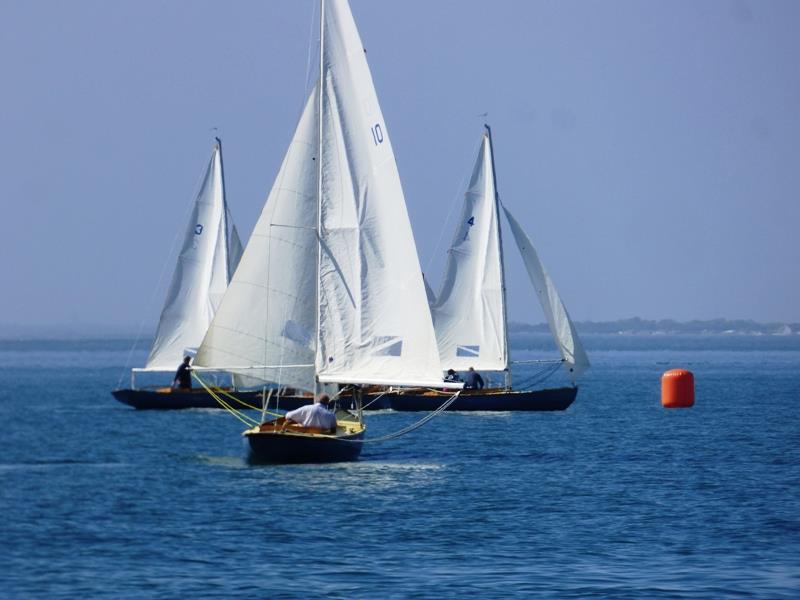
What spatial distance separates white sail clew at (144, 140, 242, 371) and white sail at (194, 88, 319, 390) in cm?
2500

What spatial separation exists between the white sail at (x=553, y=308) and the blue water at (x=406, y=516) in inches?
416

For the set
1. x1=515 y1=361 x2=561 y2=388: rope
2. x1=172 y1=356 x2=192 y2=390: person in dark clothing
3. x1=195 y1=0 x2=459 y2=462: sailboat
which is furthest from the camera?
x1=515 y1=361 x2=561 y2=388: rope

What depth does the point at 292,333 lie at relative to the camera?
38.5 metres

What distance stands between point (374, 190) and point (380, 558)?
15.5m

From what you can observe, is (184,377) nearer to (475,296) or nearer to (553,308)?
(475,296)

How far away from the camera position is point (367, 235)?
38906mm

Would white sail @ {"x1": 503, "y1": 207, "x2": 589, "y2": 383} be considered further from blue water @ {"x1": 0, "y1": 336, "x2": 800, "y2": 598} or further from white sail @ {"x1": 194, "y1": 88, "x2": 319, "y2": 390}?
white sail @ {"x1": 194, "y1": 88, "x2": 319, "y2": 390}

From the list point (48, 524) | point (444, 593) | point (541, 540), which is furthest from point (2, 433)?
point (444, 593)

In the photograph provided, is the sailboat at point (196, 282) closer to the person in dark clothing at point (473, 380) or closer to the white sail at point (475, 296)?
the white sail at point (475, 296)

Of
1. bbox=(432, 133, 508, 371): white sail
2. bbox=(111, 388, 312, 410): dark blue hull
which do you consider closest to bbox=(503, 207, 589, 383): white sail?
bbox=(432, 133, 508, 371): white sail

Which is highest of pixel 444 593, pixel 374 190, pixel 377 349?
pixel 374 190

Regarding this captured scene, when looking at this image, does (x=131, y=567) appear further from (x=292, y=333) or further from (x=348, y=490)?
(x=292, y=333)

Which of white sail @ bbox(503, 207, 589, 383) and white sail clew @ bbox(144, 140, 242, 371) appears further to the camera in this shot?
white sail clew @ bbox(144, 140, 242, 371)

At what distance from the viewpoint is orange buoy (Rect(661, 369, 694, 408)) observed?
69875 millimetres
